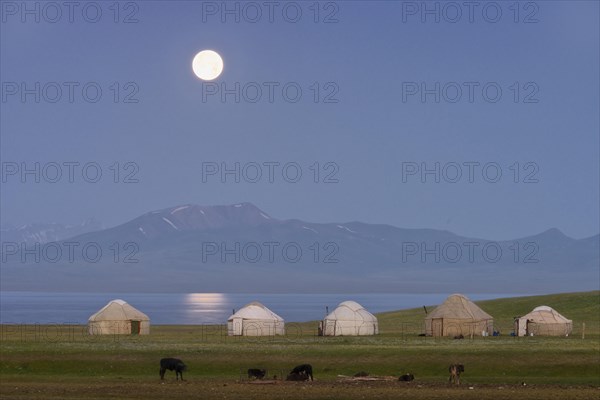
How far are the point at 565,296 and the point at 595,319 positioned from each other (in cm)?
2414

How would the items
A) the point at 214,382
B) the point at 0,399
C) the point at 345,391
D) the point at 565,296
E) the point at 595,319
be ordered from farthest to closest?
the point at 565,296
the point at 595,319
the point at 214,382
the point at 345,391
the point at 0,399

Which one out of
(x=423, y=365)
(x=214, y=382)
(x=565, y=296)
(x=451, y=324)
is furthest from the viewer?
(x=565, y=296)

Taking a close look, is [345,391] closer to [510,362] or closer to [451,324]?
[510,362]

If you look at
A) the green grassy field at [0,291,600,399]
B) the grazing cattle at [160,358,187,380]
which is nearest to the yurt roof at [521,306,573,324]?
the green grassy field at [0,291,600,399]

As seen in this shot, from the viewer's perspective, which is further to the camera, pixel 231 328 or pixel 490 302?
pixel 490 302

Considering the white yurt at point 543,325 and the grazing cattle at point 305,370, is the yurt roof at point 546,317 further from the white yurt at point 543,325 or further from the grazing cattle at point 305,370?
the grazing cattle at point 305,370

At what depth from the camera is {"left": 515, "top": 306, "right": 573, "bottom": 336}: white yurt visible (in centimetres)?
9531

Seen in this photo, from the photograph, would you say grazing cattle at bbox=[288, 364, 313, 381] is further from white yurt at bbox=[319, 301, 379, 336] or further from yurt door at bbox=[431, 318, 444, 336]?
yurt door at bbox=[431, 318, 444, 336]

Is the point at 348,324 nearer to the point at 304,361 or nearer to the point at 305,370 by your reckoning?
the point at 304,361

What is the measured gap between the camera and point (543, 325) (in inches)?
3770

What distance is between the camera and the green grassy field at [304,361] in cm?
4584

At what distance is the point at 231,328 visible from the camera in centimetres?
9550

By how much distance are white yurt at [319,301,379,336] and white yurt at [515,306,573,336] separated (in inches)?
515

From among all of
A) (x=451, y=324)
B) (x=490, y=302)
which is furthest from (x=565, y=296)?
(x=451, y=324)
